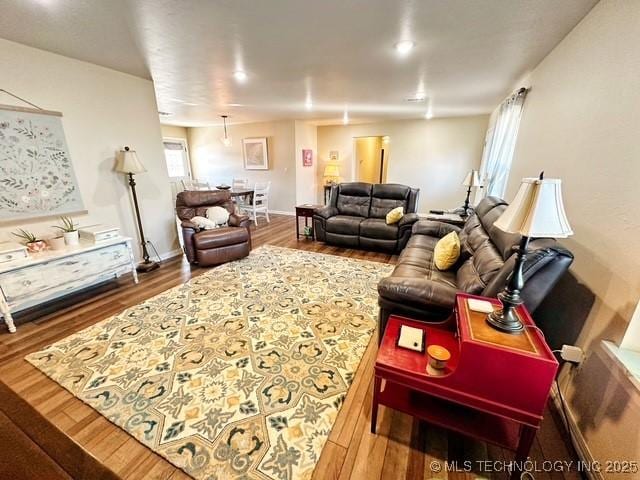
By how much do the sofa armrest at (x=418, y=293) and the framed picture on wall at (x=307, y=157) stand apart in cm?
544

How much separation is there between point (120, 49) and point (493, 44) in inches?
132

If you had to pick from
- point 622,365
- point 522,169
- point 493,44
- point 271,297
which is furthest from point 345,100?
point 622,365

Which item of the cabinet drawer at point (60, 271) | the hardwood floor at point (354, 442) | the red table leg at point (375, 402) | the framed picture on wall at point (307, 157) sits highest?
the framed picture on wall at point (307, 157)

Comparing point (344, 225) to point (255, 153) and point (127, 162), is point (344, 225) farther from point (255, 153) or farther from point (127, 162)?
point (255, 153)

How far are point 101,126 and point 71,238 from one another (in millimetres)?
1325

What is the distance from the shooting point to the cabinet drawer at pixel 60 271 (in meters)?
2.05

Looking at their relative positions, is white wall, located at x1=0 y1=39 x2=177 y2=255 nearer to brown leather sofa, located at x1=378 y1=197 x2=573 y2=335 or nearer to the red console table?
brown leather sofa, located at x1=378 y1=197 x2=573 y2=335

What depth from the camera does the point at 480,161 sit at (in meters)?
5.78

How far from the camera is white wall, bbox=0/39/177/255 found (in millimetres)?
2330

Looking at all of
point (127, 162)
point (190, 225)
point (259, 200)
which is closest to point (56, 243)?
point (127, 162)

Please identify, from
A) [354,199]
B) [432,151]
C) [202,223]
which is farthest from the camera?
[432,151]

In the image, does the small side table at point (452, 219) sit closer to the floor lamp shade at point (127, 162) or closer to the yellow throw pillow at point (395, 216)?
the yellow throw pillow at point (395, 216)

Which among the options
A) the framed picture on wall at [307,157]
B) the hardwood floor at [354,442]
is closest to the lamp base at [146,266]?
the hardwood floor at [354,442]

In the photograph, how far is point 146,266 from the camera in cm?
331
